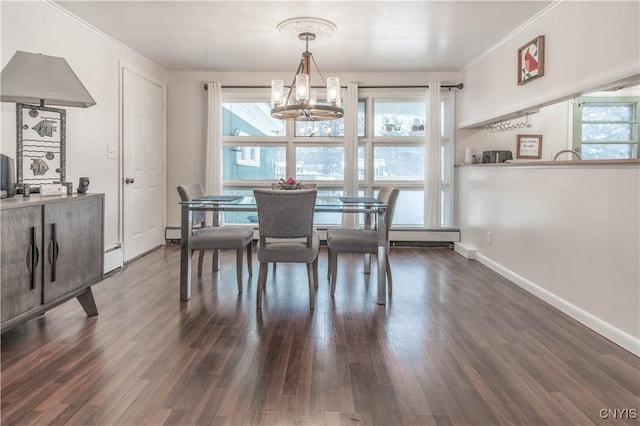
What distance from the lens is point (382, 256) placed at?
338 cm

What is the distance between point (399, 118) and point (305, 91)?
2857 millimetres

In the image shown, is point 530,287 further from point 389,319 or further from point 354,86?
point 354,86

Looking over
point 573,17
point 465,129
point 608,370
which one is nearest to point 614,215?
point 608,370

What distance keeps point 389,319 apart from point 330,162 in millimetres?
3407

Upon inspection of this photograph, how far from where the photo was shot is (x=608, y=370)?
7.23 feet

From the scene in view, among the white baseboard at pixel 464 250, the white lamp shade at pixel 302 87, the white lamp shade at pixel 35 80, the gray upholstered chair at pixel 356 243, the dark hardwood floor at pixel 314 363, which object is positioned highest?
the white lamp shade at pixel 302 87

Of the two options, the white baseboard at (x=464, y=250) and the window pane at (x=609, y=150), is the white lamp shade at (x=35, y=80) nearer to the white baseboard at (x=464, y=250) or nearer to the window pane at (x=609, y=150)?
the white baseboard at (x=464, y=250)

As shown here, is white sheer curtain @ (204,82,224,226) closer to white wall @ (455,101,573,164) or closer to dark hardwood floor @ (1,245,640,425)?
dark hardwood floor @ (1,245,640,425)

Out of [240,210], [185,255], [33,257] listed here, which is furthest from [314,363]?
[33,257]

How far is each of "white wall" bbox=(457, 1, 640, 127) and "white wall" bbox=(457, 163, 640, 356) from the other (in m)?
0.60

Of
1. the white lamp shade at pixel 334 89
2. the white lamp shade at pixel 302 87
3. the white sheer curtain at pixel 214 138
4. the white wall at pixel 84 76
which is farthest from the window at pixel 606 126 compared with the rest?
the white wall at pixel 84 76

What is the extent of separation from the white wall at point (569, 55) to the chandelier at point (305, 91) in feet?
5.65

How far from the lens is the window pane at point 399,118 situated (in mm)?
5977

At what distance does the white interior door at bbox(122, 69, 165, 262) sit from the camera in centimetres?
479
